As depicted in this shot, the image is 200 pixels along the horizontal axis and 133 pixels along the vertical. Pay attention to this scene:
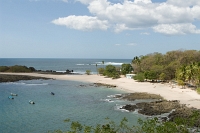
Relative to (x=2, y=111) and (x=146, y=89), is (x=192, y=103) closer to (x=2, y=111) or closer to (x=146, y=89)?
(x=146, y=89)

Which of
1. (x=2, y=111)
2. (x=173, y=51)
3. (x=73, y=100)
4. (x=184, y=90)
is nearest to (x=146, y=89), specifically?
(x=184, y=90)

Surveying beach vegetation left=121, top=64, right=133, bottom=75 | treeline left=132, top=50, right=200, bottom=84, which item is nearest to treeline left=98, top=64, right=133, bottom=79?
beach vegetation left=121, top=64, right=133, bottom=75

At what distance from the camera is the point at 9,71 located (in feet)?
355

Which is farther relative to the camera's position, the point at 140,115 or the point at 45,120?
the point at 140,115

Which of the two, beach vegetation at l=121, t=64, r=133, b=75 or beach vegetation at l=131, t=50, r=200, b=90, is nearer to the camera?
beach vegetation at l=131, t=50, r=200, b=90

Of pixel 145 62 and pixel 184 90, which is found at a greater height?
pixel 145 62

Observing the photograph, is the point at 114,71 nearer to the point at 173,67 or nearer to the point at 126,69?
the point at 126,69

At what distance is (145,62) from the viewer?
287 feet

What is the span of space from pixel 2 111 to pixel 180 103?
33462mm

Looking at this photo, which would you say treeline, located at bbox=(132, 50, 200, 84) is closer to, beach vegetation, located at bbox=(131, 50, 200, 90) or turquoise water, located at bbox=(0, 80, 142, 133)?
beach vegetation, located at bbox=(131, 50, 200, 90)

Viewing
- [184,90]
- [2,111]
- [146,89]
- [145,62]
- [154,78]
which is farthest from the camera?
[145,62]

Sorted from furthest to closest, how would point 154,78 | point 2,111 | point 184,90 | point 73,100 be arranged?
point 154,78
point 184,90
point 73,100
point 2,111

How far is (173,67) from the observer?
70188 mm

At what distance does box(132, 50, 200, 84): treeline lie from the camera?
54756mm
